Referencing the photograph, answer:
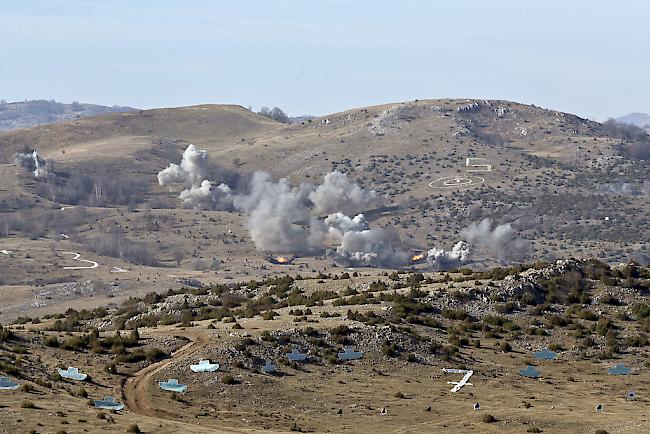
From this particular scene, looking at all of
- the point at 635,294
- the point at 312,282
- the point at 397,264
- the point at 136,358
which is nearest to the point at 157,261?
the point at 397,264

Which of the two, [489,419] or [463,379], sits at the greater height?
[489,419]

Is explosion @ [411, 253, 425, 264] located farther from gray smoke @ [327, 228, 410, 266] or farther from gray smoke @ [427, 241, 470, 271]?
gray smoke @ [427, 241, 470, 271]

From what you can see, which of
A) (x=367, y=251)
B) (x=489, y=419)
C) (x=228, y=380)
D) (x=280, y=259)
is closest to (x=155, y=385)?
(x=228, y=380)

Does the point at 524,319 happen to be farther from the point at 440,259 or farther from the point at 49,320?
the point at 440,259

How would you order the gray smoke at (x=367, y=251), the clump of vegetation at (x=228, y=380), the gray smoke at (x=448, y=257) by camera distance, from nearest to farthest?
the clump of vegetation at (x=228, y=380)
the gray smoke at (x=448, y=257)
the gray smoke at (x=367, y=251)

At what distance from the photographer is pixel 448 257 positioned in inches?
7382

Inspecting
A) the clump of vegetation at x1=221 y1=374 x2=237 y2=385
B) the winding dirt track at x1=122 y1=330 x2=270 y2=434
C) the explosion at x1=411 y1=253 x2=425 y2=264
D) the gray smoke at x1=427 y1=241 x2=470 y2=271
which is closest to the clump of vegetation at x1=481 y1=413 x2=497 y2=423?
the winding dirt track at x1=122 y1=330 x2=270 y2=434

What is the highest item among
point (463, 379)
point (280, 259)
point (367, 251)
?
point (463, 379)

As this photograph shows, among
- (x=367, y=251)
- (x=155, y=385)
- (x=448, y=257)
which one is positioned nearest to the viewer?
(x=155, y=385)

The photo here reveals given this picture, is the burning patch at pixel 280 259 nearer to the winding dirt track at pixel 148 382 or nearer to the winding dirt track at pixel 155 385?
the winding dirt track at pixel 148 382

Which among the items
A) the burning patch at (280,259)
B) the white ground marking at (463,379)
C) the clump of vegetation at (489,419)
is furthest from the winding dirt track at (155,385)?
the burning patch at (280,259)

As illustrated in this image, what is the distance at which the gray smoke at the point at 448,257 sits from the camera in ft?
605

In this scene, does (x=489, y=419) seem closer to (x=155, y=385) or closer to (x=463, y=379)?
(x=463, y=379)

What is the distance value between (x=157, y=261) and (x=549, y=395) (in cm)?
13902
